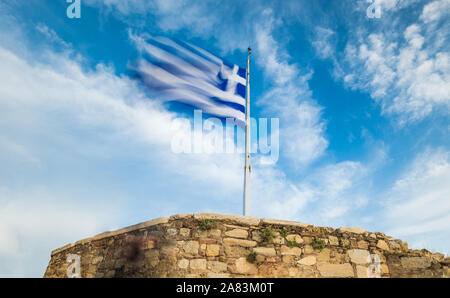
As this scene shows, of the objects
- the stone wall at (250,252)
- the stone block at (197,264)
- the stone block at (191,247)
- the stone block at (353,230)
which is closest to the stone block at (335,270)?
the stone wall at (250,252)

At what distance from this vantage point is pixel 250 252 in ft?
17.4

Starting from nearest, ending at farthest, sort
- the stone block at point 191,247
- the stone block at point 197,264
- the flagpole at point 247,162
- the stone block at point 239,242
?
the stone block at point 197,264
the stone block at point 191,247
the stone block at point 239,242
the flagpole at point 247,162

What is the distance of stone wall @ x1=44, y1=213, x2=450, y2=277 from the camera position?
5.13 metres

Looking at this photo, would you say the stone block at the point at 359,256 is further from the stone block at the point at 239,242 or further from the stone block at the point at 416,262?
the stone block at the point at 239,242

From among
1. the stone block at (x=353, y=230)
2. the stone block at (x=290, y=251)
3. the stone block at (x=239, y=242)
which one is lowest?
the stone block at (x=290, y=251)

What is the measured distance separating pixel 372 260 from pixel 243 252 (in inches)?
96.4

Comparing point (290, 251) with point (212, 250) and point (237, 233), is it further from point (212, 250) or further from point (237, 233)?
point (212, 250)

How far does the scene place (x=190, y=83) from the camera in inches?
294

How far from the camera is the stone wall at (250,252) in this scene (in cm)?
513

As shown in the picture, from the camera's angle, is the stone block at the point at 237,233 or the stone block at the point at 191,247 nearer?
the stone block at the point at 191,247

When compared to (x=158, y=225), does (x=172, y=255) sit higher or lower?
lower
